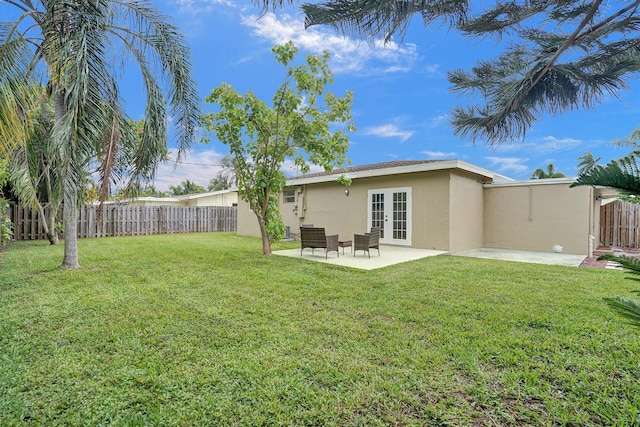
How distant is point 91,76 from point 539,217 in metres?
12.9

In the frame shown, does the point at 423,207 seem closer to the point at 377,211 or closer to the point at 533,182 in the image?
the point at 377,211

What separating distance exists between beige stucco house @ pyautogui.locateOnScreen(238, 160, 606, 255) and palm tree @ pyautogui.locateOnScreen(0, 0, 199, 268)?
7097mm

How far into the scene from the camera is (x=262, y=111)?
8266 mm

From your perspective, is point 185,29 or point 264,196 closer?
point 185,29

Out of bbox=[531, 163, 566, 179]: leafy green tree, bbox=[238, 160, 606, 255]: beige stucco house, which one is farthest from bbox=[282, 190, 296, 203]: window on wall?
bbox=[531, 163, 566, 179]: leafy green tree

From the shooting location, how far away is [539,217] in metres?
10.5

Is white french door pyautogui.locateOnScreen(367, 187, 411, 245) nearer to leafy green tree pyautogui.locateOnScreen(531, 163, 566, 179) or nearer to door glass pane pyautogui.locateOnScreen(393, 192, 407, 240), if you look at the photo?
door glass pane pyautogui.locateOnScreen(393, 192, 407, 240)

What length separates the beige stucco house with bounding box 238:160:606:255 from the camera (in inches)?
387

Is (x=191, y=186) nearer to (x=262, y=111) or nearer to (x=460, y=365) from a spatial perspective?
(x=262, y=111)

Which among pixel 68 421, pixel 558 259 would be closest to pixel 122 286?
pixel 68 421

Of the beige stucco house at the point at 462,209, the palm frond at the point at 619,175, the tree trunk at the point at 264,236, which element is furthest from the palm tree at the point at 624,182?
the beige stucco house at the point at 462,209

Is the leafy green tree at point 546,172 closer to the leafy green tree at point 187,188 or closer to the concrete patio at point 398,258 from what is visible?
the concrete patio at point 398,258

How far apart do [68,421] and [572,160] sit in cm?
3907

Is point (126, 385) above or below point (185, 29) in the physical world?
below
